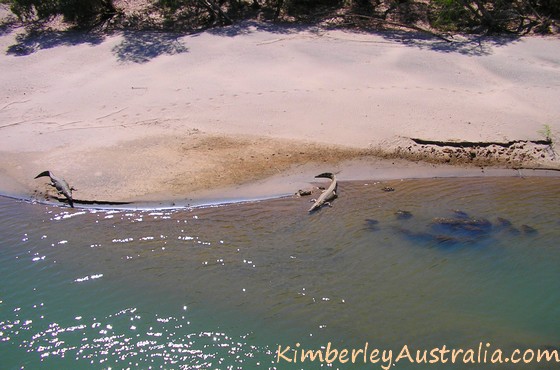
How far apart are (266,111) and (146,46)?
4246 millimetres

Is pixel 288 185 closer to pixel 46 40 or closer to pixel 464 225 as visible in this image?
pixel 464 225

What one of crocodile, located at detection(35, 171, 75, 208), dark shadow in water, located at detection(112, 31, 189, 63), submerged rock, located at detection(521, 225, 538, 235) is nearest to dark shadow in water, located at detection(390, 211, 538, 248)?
submerged rock, located at detection(521, 225, 538, 235)

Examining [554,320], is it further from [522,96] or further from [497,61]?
[497,61]

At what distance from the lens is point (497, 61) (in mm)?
10938

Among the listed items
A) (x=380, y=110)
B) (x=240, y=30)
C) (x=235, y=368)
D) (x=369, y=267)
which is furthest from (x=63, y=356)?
(x=240, y=30)

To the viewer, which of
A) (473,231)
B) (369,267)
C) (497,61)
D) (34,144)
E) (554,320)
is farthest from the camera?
(497,61)

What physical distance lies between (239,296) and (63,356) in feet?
6.09

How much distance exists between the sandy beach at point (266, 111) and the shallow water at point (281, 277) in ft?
2.12

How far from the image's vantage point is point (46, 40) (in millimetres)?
13102

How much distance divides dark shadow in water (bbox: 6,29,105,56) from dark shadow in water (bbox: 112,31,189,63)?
0.76 meters

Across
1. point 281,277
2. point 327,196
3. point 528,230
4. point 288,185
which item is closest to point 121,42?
point 288,185

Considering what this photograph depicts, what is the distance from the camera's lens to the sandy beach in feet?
28.1

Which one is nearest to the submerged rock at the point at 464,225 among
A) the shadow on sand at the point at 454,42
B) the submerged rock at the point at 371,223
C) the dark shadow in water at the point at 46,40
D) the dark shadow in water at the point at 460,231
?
the dark shadow in water at the point at 460,231

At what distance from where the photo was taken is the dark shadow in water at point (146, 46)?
12062 mm
